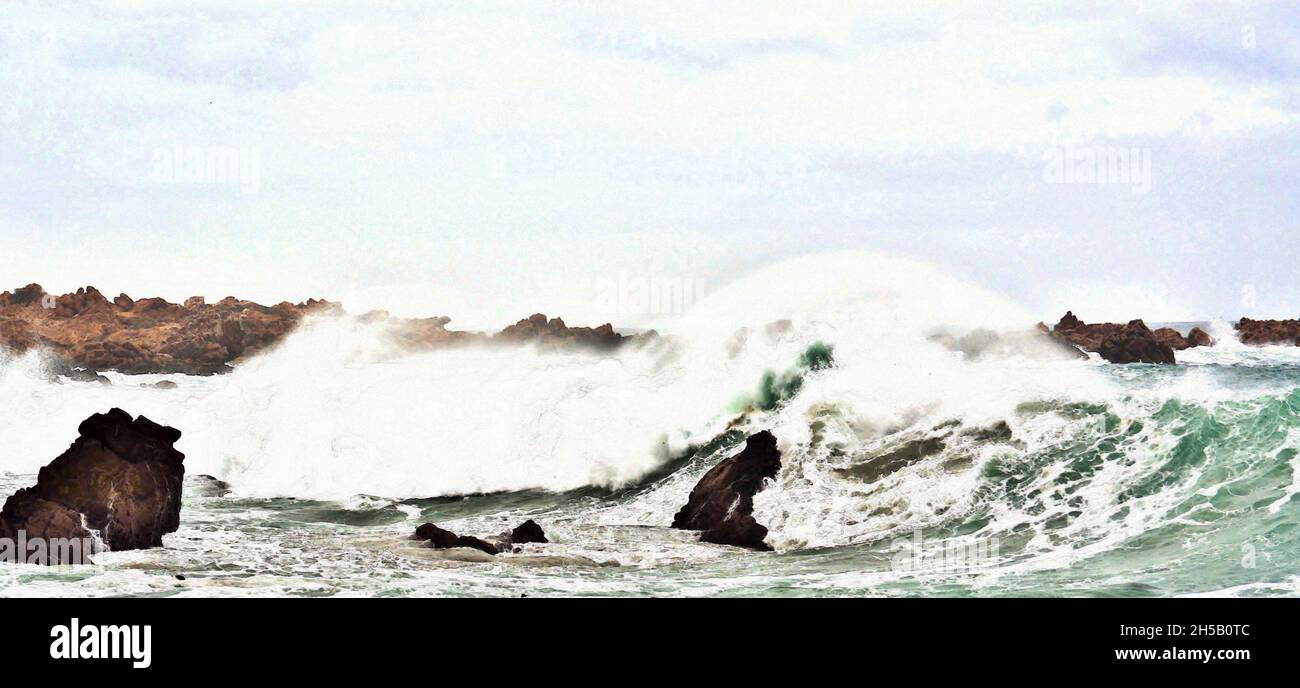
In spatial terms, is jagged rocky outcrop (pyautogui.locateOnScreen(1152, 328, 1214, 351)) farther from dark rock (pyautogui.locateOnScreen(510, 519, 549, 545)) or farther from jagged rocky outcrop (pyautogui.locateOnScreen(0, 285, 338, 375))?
dark rock (pyautogui.locateOnScreen(510, 519, 549, 545))

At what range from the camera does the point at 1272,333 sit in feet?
267

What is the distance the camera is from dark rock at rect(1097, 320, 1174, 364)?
67625mm

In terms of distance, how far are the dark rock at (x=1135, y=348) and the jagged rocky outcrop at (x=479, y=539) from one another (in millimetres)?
55763

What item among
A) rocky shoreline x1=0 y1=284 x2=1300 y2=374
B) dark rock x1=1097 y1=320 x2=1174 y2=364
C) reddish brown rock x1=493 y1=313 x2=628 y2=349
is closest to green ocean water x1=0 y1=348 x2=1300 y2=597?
rocky shoreline x1=0 y1=284 x2=1300 y2=374

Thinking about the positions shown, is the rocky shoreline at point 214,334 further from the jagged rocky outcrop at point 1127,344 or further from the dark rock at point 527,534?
the dark rock at point 527,534

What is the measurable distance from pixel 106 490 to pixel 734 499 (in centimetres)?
889

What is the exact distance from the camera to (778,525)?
19.0m

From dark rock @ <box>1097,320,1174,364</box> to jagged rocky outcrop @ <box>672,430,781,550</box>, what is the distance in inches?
2038

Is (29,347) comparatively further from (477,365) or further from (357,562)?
(357,562)

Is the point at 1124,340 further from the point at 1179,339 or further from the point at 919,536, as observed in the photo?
the point at 919,536

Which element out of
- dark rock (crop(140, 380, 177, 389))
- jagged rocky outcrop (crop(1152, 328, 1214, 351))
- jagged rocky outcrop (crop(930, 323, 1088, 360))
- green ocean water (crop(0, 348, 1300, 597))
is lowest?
green ocean water (crop(0, 348, 1300, 597))
